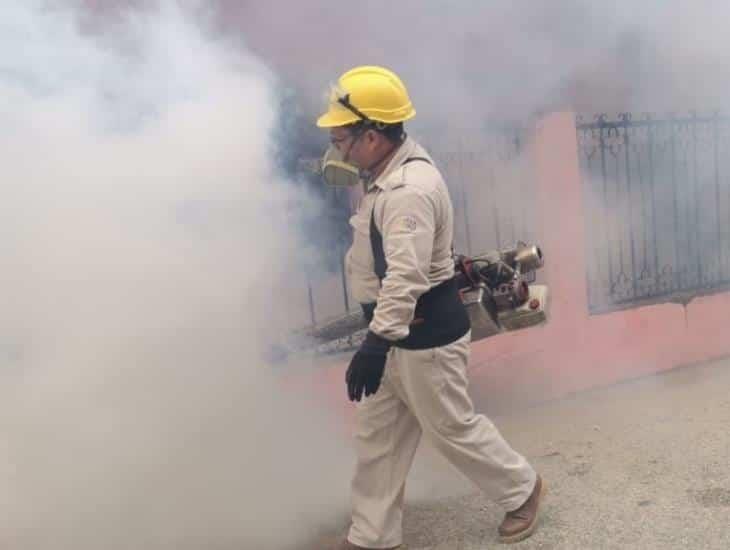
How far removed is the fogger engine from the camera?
305 centimetres

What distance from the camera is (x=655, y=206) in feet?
18.3

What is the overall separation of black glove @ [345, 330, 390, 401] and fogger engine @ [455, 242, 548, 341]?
0.54 metres

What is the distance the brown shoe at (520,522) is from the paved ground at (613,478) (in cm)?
4

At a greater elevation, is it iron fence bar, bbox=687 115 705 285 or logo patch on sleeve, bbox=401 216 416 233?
logo patch on sleeve, bbox=401 216 416 233

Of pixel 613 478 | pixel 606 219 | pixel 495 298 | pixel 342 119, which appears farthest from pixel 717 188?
pixel 342 119

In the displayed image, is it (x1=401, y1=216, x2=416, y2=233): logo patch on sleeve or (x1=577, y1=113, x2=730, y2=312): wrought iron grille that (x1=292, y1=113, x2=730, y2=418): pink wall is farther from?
(x1=401, y1=216, x2=416, y2=233): logo patch on sleeve

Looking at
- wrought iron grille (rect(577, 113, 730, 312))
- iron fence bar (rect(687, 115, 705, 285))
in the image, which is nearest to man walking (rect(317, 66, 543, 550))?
wrought iron grille (rect(577, 113, 730, 312))

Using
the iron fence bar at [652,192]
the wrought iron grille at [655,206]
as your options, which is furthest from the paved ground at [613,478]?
the iron fence bar at [652,192]

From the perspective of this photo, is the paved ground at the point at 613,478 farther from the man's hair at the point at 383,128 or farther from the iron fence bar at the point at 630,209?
the man's hair at the point at 383,128

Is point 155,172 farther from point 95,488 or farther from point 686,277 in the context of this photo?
point 686,277

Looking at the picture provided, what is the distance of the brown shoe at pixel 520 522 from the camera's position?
304 centimetres

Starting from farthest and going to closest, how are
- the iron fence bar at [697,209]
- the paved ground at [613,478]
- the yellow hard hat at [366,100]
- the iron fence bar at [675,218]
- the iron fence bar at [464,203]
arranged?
the iron fence bar at [697,209], the iron fence bar at [675,218], the iron fence bar at [464,203], the paved ground at [613,478], the yellow hard hat at [366,100]

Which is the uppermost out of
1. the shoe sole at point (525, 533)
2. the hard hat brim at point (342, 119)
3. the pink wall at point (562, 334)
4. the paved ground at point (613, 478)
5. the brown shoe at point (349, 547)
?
the hard hat brim at point (342, 119)

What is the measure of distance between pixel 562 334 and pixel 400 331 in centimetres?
259
